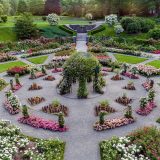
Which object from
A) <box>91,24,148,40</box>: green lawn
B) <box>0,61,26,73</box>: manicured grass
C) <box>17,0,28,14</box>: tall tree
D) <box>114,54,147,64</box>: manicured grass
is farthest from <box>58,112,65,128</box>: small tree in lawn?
<box>17,0,28,14</box>: tall tree

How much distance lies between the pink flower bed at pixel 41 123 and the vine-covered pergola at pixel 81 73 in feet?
19.1

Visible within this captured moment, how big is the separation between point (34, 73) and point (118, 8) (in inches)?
1406

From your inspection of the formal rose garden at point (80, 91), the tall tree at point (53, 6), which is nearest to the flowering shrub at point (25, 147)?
the formal rose garden at point (80, 91)

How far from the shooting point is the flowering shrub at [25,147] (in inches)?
831

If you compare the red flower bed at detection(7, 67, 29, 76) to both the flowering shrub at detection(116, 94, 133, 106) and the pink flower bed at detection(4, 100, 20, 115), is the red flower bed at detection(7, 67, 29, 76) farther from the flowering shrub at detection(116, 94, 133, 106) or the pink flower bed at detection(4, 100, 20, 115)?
the flowering shrub at detection(116, 94, 133, 106)

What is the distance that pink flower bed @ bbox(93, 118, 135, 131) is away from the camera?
25016mm

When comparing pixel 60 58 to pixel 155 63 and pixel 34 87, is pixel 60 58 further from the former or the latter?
pixel 155 63

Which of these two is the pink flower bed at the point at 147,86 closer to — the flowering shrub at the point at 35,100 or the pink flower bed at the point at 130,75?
the pink flower bed at the point at 130,75

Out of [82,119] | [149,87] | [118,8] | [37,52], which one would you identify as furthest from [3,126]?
[118,8]

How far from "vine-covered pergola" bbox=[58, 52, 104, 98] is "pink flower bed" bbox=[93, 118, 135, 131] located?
18.8ft

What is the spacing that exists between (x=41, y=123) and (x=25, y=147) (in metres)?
3.40

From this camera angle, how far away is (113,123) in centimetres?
2544

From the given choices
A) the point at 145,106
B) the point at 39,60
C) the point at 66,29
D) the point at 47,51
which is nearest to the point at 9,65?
the point at 39,60

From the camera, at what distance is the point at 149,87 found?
3278 centimetres
